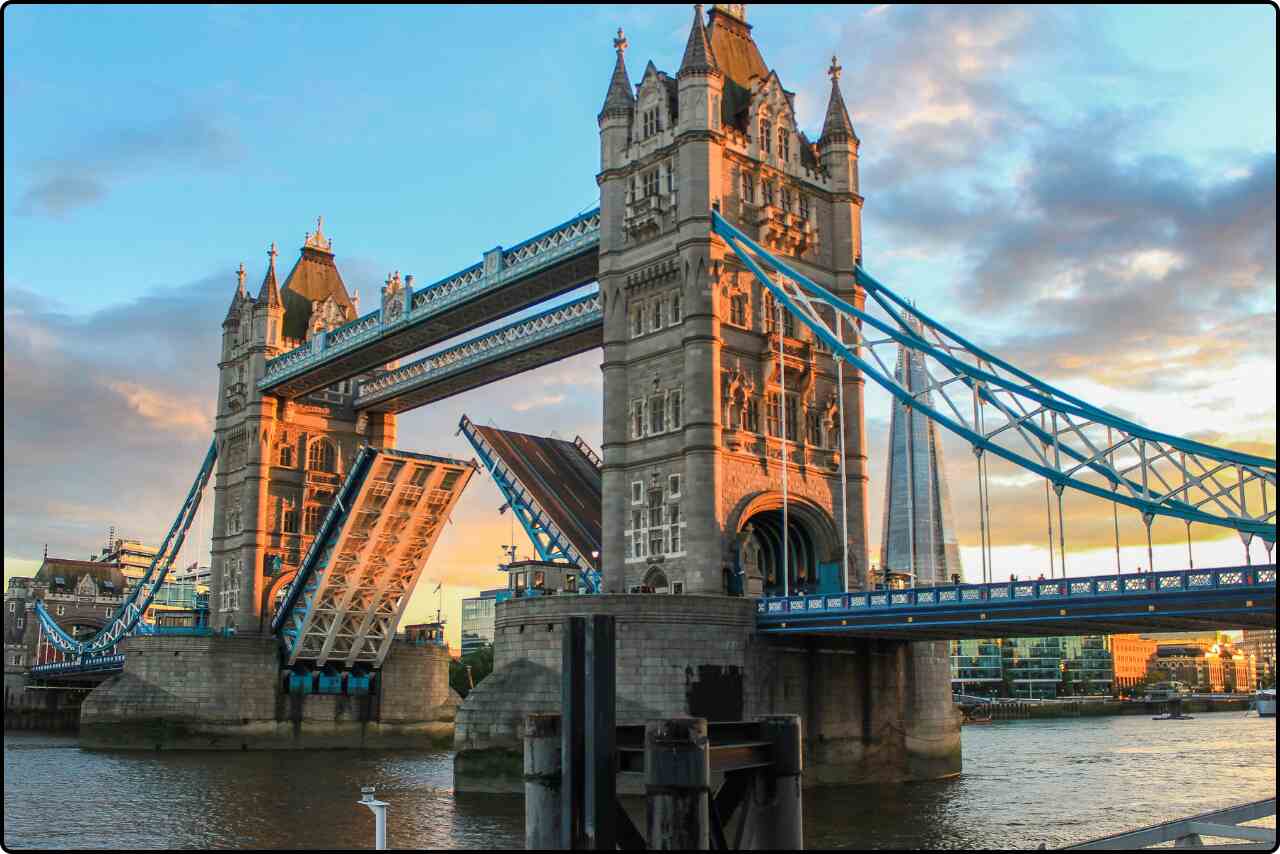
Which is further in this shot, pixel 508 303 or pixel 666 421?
pixel 508 303

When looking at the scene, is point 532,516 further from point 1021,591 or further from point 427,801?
point 1021,591

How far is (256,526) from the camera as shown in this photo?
69250 millimetres

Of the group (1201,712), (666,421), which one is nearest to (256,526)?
(666,421)

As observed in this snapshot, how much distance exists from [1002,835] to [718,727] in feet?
46.6

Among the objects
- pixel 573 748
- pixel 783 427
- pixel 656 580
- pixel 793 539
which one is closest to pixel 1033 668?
pixel 793 539

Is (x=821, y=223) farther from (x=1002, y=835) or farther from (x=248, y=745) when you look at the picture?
(x=248, y=745)

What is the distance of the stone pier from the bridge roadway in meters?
13.9

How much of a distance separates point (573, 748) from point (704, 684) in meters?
21.6

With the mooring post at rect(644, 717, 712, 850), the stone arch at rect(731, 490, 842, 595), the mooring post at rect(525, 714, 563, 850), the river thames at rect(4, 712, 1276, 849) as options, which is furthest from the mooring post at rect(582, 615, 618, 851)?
the stone arch at rect(731, 490, 842, 595)

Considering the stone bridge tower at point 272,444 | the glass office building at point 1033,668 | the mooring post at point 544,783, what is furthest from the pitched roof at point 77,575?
the mooring post at point 544,783

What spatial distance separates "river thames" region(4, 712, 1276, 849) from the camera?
3224cm

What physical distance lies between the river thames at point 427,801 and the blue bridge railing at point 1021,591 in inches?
220

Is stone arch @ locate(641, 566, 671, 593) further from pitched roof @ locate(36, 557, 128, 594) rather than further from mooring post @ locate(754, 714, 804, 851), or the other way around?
pitched roof @ locate(36, 557, 128, 594)

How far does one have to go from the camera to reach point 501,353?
58188mm
